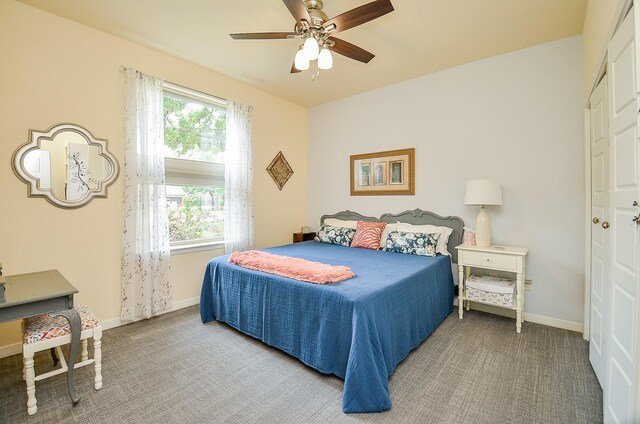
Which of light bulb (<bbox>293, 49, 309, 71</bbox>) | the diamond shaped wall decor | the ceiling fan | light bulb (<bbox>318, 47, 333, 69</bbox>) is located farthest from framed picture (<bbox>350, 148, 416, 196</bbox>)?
light bulb (<bbox>293, 49, 309, 71</bbox>)

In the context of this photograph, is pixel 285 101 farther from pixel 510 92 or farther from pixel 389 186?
pixel 510 92

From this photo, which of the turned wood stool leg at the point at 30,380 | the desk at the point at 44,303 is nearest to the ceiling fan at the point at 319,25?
the desk at the point at 44,303

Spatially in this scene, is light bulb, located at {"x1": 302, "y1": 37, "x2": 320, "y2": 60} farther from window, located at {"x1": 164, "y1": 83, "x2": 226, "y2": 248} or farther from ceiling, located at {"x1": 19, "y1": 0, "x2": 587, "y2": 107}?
window, located at {"x1": 164, "y1": 83, "x2": 226, "y2": 248}

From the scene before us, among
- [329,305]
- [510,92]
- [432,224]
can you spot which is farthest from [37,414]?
[510,92]

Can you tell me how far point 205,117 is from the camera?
3.59 meters

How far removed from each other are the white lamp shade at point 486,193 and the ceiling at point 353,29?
1.39 meters

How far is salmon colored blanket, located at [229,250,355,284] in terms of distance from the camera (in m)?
2.21

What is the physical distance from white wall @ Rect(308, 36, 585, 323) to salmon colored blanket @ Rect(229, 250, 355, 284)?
5.98ft

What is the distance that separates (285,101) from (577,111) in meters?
3.55

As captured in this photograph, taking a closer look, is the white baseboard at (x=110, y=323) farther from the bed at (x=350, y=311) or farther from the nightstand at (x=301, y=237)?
the nightstand at (x=301, y=237)

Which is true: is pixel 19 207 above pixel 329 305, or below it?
above

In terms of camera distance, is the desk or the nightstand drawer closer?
the desk

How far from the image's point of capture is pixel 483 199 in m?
2.87

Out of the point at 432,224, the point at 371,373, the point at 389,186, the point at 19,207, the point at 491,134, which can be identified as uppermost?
the point at 491,134
